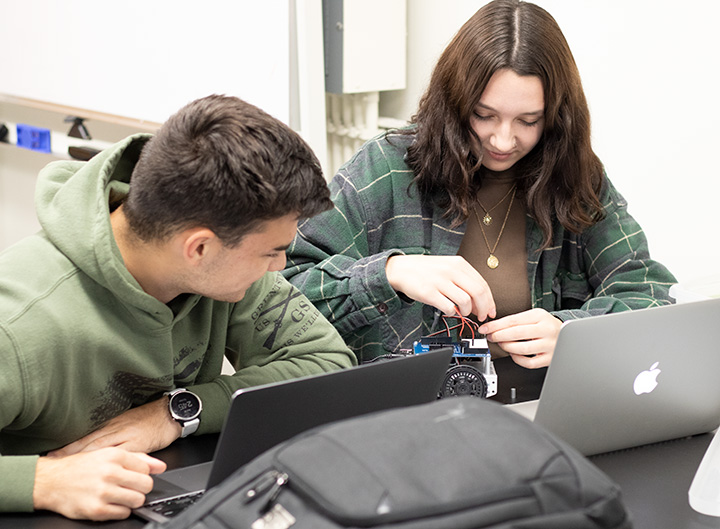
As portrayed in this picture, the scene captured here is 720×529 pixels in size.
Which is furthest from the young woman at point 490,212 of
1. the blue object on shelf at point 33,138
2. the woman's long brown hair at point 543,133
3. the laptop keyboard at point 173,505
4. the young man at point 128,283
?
the blue object on shelf at point 33,138

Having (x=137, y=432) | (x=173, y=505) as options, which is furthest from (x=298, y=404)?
(x=137, y=432)

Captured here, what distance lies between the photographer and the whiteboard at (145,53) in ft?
8.04

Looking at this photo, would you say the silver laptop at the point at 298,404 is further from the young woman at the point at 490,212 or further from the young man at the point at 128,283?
the young woman at the point at 490,212

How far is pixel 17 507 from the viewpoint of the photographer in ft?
3.23

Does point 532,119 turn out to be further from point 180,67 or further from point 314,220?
point 180,67

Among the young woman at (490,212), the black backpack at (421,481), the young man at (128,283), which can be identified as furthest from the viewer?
the young woman at (490,212)

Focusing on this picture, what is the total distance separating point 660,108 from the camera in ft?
6.89

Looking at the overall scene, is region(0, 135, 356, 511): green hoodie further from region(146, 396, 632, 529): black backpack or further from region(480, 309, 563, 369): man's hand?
region(146, 396, 632, 529): black backpack

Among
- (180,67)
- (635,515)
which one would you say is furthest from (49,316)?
(180,67)

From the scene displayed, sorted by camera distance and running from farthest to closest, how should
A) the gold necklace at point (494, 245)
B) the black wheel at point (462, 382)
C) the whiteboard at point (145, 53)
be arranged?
the whiteboard at point (145, 53), the gold necklace at point (494, 245), the black wheel at point (462, 382)

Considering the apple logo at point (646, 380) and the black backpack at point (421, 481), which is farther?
the apple logo at point (646, 380)

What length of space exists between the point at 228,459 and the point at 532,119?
0.94m

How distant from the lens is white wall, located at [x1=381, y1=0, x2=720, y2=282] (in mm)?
2012

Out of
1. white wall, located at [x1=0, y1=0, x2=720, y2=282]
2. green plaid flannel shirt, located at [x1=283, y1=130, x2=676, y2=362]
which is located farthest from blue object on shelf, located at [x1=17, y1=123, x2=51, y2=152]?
green plaid flannel shirt, located at [x1=283, y1=130, x2=676, y2=362]
